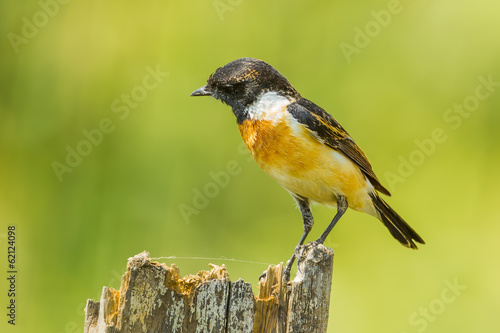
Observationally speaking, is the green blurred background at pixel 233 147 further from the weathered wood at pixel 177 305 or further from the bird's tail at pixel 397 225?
the weathered wood at pixel 177 305

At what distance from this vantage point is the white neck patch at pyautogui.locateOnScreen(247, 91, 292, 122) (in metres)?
4.26

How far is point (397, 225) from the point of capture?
4.85 meters

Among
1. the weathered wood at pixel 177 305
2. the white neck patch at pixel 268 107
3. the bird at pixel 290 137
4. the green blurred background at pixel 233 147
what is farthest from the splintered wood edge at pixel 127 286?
the green blurred background at pixel 233 147

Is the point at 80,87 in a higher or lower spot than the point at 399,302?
higher

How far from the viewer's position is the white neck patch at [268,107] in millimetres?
4258

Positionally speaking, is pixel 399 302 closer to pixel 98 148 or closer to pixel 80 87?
pixel 98 148

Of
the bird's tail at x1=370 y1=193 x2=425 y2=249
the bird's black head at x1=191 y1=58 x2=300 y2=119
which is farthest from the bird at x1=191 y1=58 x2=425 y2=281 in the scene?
the bird's tail at x1=370 y1=193 x2=425 y2=249

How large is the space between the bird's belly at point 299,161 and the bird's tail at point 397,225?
1.57 ft

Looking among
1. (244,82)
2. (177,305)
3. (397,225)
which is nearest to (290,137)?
(244,82)

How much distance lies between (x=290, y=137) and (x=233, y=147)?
2364mm

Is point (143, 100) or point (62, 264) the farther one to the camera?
point (143, 100)

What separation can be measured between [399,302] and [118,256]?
2754 millimetres

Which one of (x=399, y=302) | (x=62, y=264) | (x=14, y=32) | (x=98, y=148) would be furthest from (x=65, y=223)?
(x=399, y=302)

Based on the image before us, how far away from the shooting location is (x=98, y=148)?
6.21m
